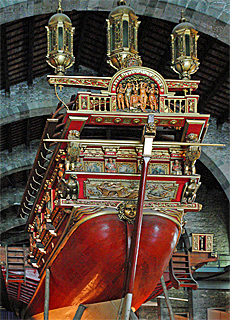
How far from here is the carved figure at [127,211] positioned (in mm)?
7129

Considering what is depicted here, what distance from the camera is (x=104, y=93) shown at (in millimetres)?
7051

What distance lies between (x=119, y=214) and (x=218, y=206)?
45.8ft

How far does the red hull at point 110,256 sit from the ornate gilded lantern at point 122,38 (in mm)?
2170

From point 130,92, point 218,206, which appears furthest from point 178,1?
point 218,206

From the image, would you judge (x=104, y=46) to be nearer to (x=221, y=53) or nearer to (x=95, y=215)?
(x=221, y=53)

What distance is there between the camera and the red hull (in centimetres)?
713

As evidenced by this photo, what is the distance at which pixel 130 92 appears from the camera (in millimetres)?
7090

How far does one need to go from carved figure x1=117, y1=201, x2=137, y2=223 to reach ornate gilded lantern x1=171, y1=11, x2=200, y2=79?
6.57ft

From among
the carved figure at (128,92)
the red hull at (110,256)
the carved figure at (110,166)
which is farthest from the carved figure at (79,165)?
the carved figure at (128,92)

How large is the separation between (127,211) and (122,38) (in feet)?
7.83

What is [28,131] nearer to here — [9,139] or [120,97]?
[9,139]

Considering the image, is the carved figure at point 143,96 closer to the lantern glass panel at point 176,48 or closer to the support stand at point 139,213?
the support stand at point 139,213

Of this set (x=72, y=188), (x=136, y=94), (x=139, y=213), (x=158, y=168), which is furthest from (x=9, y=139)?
(x=139, y=213)

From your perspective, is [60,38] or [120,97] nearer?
[120,97]
